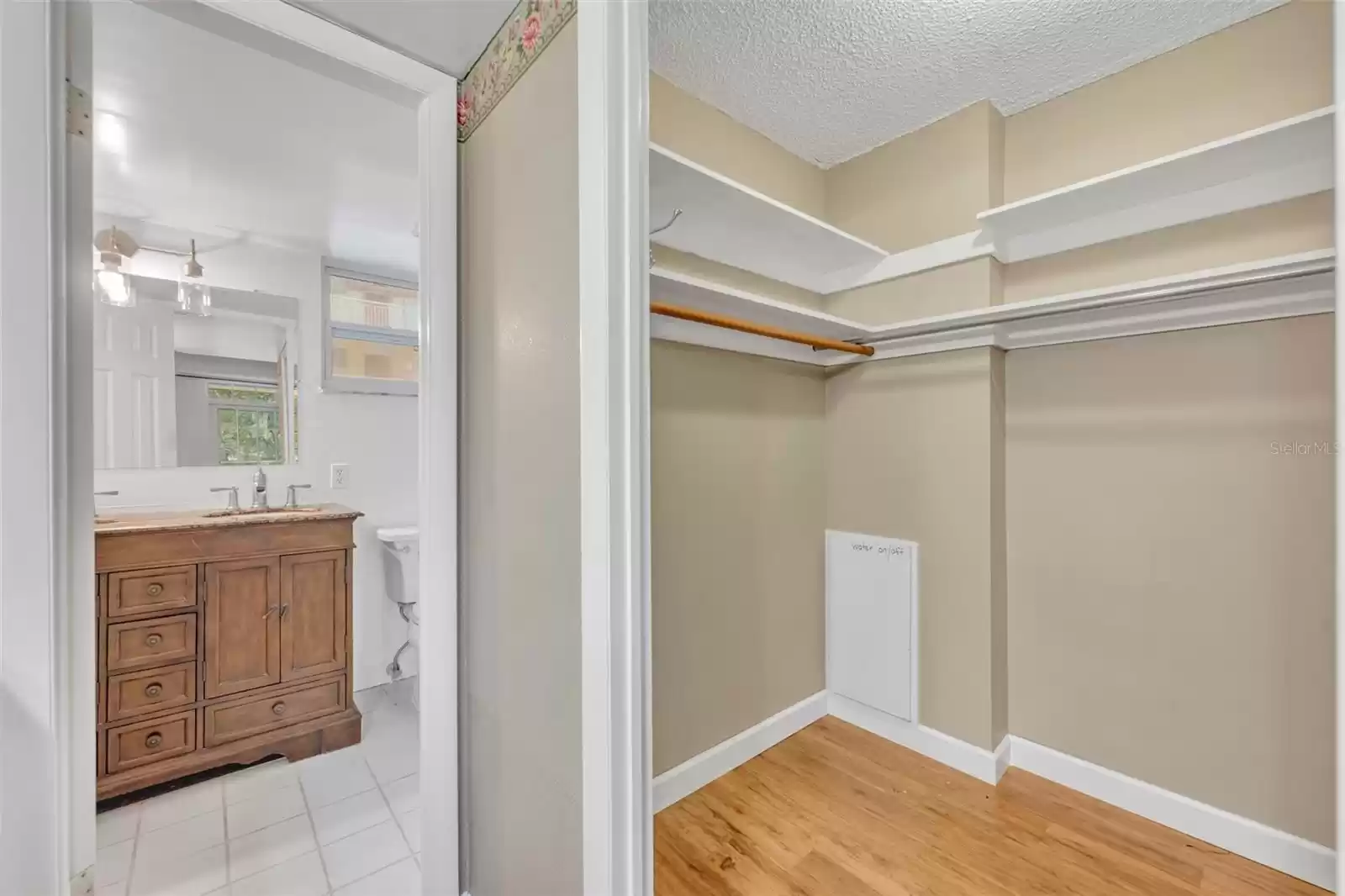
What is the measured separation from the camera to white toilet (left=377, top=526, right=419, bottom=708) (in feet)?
8.59

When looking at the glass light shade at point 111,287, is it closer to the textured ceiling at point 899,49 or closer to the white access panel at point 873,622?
the textured ceiling at point 899,49

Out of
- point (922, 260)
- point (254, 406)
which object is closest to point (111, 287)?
point (254, 406)

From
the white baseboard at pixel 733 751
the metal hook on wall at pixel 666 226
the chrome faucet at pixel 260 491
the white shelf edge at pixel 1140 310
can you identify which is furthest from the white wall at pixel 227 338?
the white shelf edge at pixel 1140 310

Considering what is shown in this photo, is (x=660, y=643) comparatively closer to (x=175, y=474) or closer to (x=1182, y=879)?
(x=1182, y=879)

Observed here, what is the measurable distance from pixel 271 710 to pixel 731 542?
6.29 feet

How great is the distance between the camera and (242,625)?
213 centimetres

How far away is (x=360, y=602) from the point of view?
2.84 metres

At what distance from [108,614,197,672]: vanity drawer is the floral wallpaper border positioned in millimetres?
1968

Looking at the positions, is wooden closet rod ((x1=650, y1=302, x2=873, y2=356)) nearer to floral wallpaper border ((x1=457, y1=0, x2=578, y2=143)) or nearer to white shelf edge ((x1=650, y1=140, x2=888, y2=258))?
white shelf edge ((x1=650, y1=140, x2=888, y2=258))

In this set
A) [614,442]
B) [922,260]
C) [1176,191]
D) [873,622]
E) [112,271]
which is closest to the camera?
[614,442]

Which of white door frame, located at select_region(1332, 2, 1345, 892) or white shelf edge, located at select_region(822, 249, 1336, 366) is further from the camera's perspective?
white shelf edge, located at select_region(822, 249, 1336, 366)

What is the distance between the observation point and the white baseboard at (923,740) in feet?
6.07

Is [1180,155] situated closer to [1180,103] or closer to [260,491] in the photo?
[1180,103]

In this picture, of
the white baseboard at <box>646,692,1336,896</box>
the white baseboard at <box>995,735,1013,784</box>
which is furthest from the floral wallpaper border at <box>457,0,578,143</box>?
the white baseboard at <box>995,735,1013,784</box>
